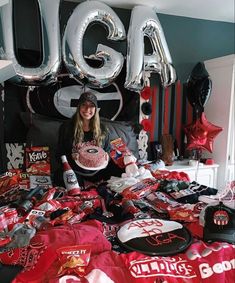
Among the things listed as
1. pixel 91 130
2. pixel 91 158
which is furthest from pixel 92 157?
pixel 91 130

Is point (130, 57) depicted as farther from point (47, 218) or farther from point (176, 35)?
point (47, 218)

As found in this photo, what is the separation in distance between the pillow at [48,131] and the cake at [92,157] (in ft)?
0.78

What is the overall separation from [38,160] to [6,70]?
66cm

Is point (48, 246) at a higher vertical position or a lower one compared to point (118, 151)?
lower

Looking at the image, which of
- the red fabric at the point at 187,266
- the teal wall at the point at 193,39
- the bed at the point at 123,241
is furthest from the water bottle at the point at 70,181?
the teal wall at the point at 193,39

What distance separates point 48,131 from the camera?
217cm

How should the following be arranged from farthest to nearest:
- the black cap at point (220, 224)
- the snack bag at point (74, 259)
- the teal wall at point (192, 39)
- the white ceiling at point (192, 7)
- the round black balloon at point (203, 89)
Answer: the teal wall at point (192, 39) → the round black balloon at point (203, 89) → the white ceiling at point (192, 7) → the black cap at point (220, 224) → the snack bag at point (74, 259)

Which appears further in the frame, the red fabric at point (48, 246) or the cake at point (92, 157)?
the cake at point (92, 157)

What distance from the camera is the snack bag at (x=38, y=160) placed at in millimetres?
2020

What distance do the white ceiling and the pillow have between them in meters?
1.03

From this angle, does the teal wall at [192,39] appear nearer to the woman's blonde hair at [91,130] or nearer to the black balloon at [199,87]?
the black balloon at [199,87]

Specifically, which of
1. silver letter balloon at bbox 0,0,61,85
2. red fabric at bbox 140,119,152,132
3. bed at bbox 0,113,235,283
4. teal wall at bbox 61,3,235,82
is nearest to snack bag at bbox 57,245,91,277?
bed at bbox 0,113,235,283

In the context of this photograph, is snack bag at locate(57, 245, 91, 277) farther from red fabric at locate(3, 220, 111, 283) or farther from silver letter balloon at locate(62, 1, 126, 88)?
silver letter balloon at locate(62, 1, 126, 88)

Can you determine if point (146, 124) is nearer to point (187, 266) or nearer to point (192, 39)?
point (192, 39)
